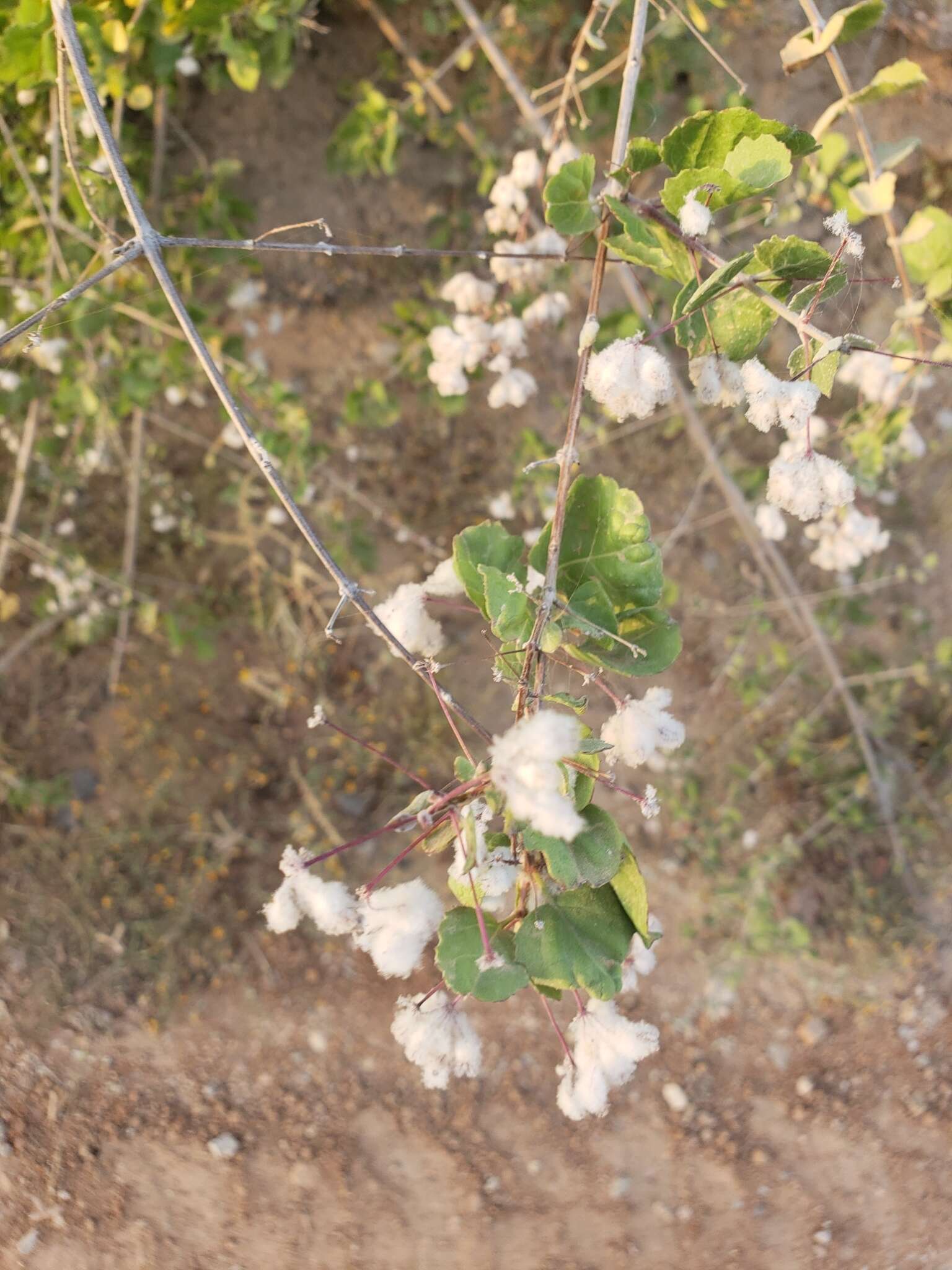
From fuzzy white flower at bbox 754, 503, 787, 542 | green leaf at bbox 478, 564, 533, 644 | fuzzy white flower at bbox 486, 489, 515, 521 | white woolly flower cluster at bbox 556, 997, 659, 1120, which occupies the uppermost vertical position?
green leaf at bbox 478, 564, 533, 644

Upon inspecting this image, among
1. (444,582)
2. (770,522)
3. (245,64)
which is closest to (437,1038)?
(444,582)

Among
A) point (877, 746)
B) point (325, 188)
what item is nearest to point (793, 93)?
point (325, 188)

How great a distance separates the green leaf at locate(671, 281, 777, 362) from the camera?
791 millimetres

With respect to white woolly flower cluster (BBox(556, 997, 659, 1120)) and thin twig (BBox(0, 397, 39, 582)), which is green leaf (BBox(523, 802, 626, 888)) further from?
thin twig (BBox(0, 397, 39, 582))

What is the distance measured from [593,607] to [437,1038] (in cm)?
45

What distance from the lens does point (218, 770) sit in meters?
2.47

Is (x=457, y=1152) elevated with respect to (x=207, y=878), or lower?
lower

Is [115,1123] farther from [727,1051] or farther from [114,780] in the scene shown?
[727,1051]

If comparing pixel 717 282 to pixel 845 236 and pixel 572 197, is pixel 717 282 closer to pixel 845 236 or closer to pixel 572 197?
pixel 845 236

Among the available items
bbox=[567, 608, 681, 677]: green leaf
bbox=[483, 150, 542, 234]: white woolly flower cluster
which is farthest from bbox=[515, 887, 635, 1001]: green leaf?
bbox=[483, 150, 542, 234]: white woolly flower cluster

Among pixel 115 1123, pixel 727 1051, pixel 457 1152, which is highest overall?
pixel 115 1123

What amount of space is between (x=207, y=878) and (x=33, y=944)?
493 mm

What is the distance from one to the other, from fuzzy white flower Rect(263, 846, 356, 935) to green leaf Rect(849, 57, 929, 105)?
101cm

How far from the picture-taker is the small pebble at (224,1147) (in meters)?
2.24
